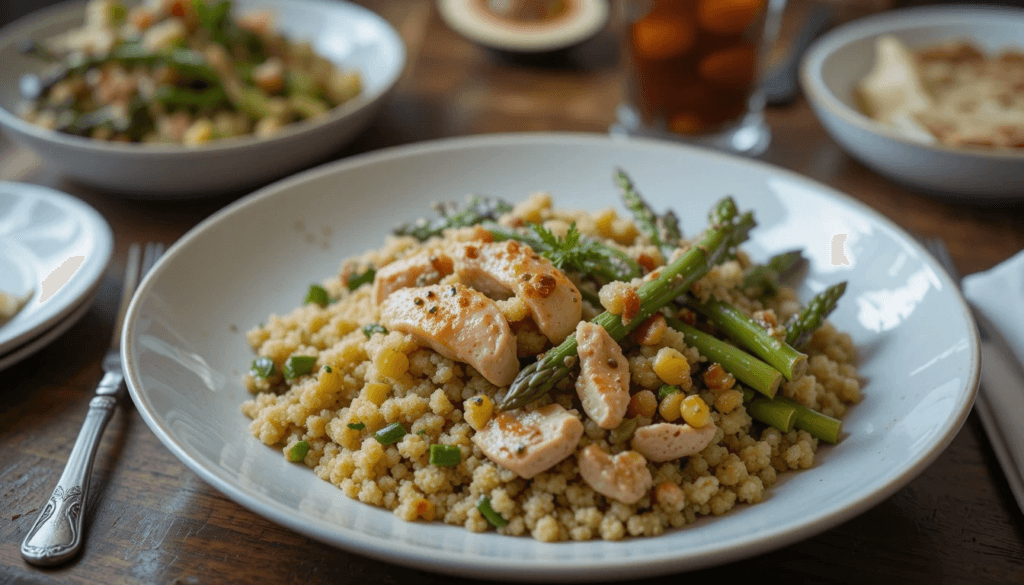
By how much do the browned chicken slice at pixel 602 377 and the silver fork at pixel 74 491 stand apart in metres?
1.55

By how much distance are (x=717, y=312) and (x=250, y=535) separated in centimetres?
167

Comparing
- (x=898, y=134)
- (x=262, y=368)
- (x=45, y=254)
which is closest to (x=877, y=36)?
(x=898, y=134)

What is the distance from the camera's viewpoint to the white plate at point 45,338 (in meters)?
2.88

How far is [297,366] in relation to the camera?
8.80 feet

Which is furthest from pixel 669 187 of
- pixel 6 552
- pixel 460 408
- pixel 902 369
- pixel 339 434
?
pixel 6 552

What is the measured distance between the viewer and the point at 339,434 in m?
2.40

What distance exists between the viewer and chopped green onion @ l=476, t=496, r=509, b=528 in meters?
2.16

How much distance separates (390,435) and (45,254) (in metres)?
2.10

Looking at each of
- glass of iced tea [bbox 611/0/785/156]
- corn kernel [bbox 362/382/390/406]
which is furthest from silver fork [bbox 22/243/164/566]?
glass of iced tea [bbox 611/0/785/156]

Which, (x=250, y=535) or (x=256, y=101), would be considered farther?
(x=256, y=101)

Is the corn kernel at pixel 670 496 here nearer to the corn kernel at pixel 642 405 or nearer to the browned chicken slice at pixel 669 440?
the browned chicken slice at pixel 669 440

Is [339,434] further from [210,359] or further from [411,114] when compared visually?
[411,114]

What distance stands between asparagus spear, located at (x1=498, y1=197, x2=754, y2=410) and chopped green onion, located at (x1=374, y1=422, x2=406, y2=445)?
32cm

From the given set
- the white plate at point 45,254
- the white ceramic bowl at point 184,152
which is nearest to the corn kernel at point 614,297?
the white plate at point 45,254
